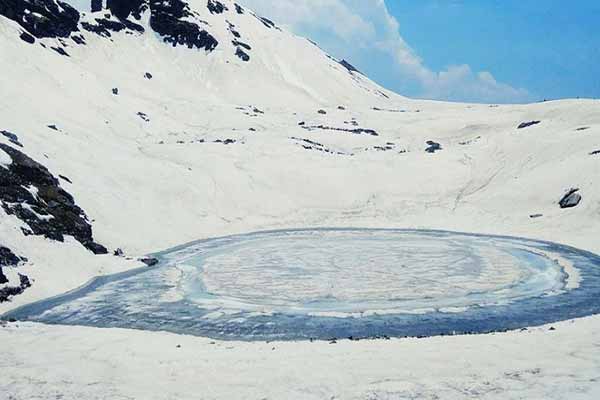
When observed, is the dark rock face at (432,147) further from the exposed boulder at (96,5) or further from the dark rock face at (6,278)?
the exposed boulder at (96,5)

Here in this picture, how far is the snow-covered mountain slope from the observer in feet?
119

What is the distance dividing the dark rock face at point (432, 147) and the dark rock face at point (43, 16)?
233 feet

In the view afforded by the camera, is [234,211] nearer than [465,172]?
Yes

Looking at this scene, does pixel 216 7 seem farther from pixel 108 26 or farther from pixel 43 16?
pixel 43 16

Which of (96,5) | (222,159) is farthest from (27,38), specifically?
(96,5)

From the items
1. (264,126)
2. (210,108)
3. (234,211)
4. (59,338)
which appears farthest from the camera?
(210,108)

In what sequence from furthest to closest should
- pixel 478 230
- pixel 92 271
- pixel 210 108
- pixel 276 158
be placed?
pixel 210 108 → pixel 276 158 → pixel 478 230 → pixel 92 271

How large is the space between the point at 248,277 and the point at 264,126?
197 ft

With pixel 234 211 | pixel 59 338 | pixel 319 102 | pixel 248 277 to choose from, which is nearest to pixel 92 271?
pixel 248 277

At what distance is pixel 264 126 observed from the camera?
85.4 meters

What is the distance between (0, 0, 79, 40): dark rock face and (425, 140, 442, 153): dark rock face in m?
70.9

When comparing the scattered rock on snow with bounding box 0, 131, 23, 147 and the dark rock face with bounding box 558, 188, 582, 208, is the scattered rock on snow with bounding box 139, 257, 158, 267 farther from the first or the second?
the dark rock face with bounding box 558, 188, 582, 208

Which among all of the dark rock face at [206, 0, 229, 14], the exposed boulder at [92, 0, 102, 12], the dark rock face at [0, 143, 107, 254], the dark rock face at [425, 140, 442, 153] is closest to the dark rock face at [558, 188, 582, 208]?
the dark rock face at [425, 140, 442, 153]

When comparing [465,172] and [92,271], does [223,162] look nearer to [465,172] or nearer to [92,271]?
[465,172]
